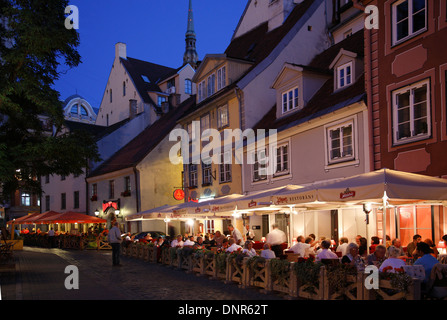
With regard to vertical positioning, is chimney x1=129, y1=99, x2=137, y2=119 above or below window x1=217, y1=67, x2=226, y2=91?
above

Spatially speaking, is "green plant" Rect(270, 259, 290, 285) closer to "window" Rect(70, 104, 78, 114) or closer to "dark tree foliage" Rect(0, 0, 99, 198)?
"dark tree foliage" Rect(0, 0, 99, 198)

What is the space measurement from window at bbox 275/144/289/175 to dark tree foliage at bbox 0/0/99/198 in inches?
325

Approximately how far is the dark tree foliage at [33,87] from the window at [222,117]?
10.3 m

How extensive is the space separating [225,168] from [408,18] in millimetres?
13995

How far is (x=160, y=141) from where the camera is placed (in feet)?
115

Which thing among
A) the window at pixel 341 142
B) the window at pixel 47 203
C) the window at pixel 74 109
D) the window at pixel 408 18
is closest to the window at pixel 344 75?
the window at pixel 341 142

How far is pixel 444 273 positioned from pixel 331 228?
1032cm

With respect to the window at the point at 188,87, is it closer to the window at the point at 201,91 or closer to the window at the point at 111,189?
the window at the point at 111,189

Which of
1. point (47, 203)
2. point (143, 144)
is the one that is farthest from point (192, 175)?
point (47, 203)

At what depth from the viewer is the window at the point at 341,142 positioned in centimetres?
1702

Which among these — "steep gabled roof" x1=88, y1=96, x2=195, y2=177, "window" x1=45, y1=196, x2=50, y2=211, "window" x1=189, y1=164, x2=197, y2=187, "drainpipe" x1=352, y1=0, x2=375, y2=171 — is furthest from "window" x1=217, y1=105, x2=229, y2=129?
"window" x1=45, y1=196, x2=50, y2=211

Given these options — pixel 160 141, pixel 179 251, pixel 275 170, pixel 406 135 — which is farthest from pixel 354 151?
pixel 160 141

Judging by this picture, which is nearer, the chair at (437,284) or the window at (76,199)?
the chair at (437,284)

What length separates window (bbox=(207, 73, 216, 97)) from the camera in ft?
94.9
